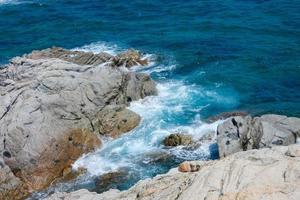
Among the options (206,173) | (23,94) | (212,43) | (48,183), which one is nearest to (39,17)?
(212,43)

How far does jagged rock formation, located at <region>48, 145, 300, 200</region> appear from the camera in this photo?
1912cm

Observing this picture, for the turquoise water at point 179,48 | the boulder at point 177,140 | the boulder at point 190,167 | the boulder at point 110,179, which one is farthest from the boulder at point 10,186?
the boulder at point 190,167

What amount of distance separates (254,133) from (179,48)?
22.5 meters

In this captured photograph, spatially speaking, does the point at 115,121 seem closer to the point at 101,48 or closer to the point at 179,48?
the point at 179,48

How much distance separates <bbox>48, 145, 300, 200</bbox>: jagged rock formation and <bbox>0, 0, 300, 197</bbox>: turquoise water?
48.6ft

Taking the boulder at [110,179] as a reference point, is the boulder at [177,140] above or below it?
above

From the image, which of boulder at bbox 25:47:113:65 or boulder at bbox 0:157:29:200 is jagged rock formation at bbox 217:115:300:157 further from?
boulder at bbox 25:47:113:65

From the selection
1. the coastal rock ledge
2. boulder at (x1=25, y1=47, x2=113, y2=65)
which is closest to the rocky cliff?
the coastal rock ledge

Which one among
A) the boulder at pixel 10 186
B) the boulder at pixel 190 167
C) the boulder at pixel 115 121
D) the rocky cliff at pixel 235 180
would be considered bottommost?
the boulder at pixel 10 186

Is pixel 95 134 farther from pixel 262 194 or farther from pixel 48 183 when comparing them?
pixel 262 194

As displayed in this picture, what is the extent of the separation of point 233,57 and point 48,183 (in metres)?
25.0

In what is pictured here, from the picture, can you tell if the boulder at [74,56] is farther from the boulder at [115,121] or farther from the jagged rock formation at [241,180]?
the jagged rock formation at [241,180]

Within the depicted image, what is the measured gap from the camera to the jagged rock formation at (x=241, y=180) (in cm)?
1912

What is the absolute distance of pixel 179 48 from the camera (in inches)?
2324
